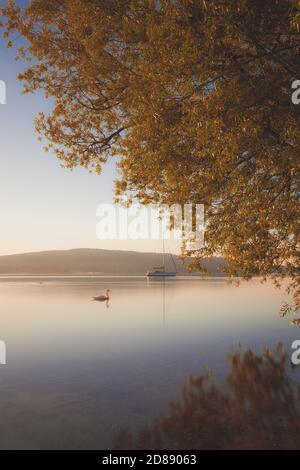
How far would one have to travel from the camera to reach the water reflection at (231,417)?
11.2 m

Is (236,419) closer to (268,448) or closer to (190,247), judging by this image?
(268,448)

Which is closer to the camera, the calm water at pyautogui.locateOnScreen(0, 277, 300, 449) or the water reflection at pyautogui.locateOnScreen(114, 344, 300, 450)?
the water reflection at pyautogui.locateOnScreen(114, 344, 300, 450)

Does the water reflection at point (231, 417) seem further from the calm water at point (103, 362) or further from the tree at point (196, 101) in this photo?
the tree at point (196, 101)

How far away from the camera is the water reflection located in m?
11.2

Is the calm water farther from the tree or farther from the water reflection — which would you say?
the tree

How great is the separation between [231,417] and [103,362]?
9.39m

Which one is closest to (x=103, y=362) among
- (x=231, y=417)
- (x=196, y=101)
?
(x=231, y=417)

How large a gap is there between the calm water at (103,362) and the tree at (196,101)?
5668 millimetres

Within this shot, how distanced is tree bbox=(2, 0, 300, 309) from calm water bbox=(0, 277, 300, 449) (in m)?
5.67

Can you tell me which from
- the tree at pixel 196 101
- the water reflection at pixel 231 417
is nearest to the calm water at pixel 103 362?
the water reflection at pixel 231 417

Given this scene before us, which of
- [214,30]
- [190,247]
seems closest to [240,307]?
[190,247]

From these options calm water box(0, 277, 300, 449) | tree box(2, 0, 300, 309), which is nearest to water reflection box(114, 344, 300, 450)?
A: calm water box(0, 277, 300, 449)

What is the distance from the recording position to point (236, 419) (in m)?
12.8
